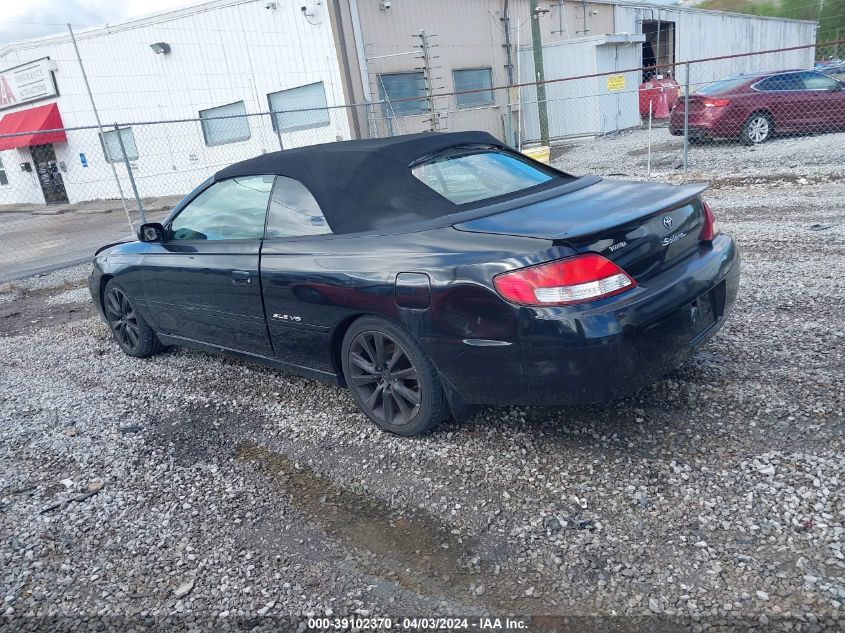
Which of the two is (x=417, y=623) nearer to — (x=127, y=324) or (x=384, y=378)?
(x=384, y=378)

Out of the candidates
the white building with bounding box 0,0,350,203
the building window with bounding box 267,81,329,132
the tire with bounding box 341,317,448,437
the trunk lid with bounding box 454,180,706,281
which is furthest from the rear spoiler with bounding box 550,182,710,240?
the building window with bounding box 267,81,329,132

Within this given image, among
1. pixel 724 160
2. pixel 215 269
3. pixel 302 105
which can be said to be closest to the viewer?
pixel 215 269

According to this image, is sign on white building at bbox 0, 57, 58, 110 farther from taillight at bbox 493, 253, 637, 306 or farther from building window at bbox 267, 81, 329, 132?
taillight at bbox 493, 253, 637, 306

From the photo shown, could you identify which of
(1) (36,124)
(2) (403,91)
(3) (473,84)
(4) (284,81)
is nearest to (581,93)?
(3) (473,84)

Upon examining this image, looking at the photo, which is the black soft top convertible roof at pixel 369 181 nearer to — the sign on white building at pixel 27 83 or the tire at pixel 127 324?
the tire at pixel 127 324

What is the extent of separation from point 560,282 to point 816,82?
14134mm

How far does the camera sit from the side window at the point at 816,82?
1362cm

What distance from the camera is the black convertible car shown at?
2.88 metres

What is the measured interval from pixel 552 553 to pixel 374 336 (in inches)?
57.6

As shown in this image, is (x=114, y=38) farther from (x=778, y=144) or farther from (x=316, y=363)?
(x=316, y=363)

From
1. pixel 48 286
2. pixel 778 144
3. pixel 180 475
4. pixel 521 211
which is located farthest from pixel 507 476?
pixel 778 144

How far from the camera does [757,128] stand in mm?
13789

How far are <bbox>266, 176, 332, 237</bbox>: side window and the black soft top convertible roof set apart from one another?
5 cm

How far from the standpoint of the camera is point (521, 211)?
11.0ft
